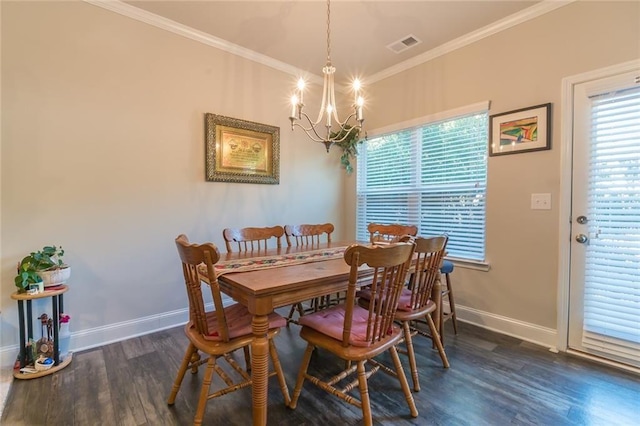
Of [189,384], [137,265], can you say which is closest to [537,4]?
[189,384]

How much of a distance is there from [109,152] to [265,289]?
1994 millimetres

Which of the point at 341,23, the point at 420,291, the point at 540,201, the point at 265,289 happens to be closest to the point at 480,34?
the point at 341,23

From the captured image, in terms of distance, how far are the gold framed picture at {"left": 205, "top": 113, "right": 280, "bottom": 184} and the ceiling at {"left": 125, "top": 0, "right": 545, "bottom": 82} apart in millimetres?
812

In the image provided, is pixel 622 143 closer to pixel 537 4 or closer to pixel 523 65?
pixel 523 65

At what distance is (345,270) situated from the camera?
1670 millimetres

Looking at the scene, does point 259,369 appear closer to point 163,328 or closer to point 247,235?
→ point 247,235

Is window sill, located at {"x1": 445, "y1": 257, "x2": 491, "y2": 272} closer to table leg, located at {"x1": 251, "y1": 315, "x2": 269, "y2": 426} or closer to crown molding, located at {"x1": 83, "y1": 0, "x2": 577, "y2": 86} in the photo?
crown molding, located at {"x1": 83, "y1": 0, "x2": 577, "y2": 86}

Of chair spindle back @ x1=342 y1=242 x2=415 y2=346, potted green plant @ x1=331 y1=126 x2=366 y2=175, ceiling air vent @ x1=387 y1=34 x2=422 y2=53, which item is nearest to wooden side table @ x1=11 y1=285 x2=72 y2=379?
chair spindle back @ x1=342 y1=242 x2=415 y2=346

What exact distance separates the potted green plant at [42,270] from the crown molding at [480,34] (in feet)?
12.0

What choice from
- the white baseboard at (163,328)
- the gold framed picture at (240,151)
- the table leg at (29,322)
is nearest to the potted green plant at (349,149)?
the gold framed picture at (240,151)

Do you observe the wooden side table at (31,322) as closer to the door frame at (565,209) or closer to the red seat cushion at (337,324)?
the red seat cushion at (337,324)

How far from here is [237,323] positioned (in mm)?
1608

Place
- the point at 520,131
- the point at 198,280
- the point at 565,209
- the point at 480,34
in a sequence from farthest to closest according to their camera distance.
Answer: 1. the point at 480,34
2. the point at 520,131
3. the point at 565,209
4. the point at 198,280

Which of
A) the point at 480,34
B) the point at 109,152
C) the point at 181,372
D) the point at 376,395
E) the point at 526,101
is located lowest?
the point at 376,395
